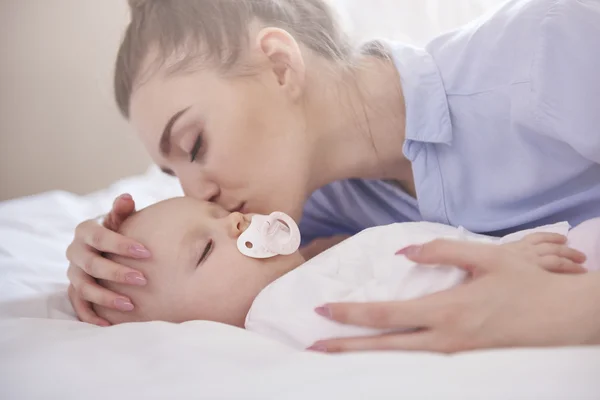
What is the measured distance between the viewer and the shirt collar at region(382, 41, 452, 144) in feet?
3.13

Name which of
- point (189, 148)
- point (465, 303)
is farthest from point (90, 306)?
point (465, 303)

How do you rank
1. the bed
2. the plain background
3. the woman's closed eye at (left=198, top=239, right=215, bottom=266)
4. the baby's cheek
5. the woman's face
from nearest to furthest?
the bed, the baby's cheek, the woman's closed eye at (left=198, top=239, right=215, bottom=266), the woman's face, the plain background

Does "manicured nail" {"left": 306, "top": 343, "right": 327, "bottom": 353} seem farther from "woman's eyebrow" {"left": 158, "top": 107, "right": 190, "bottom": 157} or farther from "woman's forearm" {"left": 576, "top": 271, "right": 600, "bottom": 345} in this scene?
"woman's eyebrow" {"left": 158, "top": 107, "right": 190, "bottom": 157}

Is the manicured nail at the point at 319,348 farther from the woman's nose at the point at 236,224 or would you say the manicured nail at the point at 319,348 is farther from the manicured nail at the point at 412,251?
the woman's nose at the point at 236,224

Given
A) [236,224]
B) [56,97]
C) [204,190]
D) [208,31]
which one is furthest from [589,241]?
Answer: [56,97]

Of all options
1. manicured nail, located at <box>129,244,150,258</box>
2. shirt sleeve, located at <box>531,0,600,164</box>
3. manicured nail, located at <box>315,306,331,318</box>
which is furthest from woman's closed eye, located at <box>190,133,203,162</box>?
shirt sleeve, located at <box>531,0,600,164</box>

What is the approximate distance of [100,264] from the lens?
0.82 meters

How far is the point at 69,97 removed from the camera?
1.93m

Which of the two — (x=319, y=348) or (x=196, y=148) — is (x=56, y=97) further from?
(x=319, y=348)

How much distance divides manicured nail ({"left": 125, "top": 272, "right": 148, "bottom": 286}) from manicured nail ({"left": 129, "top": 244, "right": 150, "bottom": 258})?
0.03 m

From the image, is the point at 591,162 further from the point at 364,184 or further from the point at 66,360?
the point at 66,360

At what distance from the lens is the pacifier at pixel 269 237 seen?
80 centimetres

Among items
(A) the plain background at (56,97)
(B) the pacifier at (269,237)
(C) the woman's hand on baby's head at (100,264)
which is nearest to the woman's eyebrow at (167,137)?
(C) the woman's hand on baby's head at (100,264)

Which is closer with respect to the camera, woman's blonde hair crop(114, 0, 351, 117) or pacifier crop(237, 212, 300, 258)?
pacifier crop(237, 212, 300, 258)
